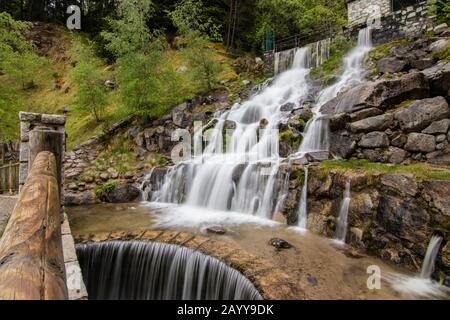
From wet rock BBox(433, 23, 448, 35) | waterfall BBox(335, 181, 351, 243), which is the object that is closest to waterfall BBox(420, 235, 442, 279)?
waterfall BBox(335, 181, 351, 243)

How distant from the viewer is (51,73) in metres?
25.9

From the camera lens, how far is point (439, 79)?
7.09 meters

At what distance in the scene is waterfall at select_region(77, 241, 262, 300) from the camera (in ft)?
16.0

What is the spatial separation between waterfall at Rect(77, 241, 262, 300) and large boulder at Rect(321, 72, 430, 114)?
6.14 m

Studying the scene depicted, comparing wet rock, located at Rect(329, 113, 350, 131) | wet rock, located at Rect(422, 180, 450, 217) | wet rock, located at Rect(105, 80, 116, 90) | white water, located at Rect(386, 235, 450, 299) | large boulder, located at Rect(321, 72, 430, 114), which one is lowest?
white water, located at Rect(386, 235, 450, 299)

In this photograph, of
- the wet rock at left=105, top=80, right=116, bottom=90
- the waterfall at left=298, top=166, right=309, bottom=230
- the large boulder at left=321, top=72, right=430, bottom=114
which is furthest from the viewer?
the wet rock at left=105, top=80, right=116, bottom=90

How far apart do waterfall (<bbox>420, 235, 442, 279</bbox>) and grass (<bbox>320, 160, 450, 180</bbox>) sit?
114 centimetres

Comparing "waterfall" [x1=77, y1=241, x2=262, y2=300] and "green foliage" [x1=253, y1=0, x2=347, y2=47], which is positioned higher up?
"green foliage" [x1=253, y1=0, x2=347, y2=47]

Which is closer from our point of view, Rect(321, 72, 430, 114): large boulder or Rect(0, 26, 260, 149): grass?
Rect(321, 72, 430, 114): large boulder

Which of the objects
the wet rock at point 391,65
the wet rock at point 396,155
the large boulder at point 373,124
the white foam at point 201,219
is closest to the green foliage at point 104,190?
the white foam at point 201,219

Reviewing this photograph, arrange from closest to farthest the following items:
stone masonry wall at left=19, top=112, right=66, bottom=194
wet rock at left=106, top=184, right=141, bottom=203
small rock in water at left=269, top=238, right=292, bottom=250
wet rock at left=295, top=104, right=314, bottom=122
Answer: stone masonry wall at left=19, top=112, right=66, bottom=194 → small rock in water at left=269, top=238, right=292, bottom=250 → wet rock at left=295, top=104, right=314, bottom=122 → wet rock at left=106, top=184, right=141, bottom=203

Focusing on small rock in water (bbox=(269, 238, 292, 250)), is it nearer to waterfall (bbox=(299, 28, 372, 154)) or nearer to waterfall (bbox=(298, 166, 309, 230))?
waterfall (bbox=(298, 166, 309, 230))

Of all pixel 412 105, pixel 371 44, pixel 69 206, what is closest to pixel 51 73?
pixel 69 206
